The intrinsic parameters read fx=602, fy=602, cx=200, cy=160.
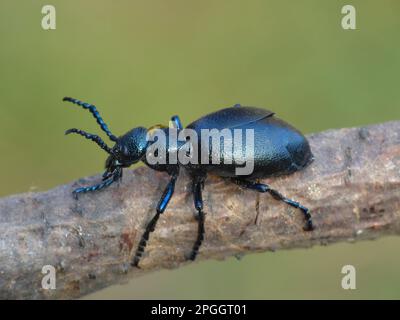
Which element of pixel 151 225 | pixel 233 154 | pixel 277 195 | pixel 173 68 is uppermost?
pixel 173 68

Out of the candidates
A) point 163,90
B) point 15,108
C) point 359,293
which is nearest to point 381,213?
point 359,293

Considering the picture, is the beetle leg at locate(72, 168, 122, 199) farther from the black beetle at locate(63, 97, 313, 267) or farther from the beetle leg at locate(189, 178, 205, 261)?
the beetle leg at locate(189, 178, 205, 261)

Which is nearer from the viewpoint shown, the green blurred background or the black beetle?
the black beetle

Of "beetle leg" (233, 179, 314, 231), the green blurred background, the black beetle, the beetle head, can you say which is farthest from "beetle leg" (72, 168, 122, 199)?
the green blurred background

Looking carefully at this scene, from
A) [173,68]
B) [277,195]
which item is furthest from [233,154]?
[173,68]

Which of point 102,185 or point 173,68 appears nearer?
point 102,185

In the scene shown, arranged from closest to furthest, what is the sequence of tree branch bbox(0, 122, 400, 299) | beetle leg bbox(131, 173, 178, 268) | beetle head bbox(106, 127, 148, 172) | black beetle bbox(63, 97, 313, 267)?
tree branch bbox(0, 122, 400, 299), beetle leg bbox(131, 173, 178, 268), black beetle bbox(63, 97, 313, 267), beetle head bbox(106, 127, 148, 172)

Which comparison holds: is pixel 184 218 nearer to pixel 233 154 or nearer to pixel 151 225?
pixel 151 225
